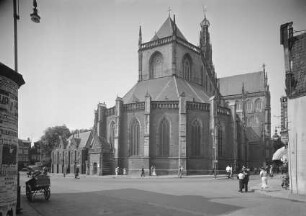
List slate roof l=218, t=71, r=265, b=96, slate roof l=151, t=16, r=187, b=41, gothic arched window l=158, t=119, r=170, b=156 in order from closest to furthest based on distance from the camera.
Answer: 1. gothic arched window l=158, t=119, r=170, b=156
2. slate roof l=151, t=16, r=187, b=41
3. slate roof l=218, t=71, r=265, b=96

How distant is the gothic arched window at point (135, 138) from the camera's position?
44.6 metres

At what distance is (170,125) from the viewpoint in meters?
43.3

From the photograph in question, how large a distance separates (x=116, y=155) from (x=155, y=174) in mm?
6903

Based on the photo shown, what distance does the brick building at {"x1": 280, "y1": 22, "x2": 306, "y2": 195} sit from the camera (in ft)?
61.0

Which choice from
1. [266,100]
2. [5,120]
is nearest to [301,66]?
[5,120]

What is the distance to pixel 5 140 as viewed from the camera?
743 cm

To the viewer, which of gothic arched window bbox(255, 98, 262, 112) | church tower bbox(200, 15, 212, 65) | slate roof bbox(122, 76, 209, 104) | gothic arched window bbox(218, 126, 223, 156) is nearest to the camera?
slate roof bbox(122, 76, 209, 104)

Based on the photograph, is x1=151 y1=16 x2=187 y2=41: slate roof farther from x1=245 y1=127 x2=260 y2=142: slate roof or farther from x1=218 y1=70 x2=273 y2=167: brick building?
x1=245 y1=127 x2=260 y2=142: slate roof

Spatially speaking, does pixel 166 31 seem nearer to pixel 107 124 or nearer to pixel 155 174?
pixel 107 124

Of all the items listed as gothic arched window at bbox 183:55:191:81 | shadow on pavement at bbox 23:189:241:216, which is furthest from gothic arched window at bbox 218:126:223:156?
shadow on pavement at bbox 23:189:241:216

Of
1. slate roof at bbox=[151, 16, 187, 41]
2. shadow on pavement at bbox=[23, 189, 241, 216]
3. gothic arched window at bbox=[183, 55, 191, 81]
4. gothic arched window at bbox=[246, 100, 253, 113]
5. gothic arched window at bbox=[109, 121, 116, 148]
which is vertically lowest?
shadow on pavement at bbox=[23, 189, 241, 216]

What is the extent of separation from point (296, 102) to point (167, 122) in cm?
2555

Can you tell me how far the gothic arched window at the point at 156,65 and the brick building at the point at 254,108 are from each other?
2119 cm

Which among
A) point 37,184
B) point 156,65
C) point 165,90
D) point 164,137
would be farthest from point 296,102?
point 156,65
